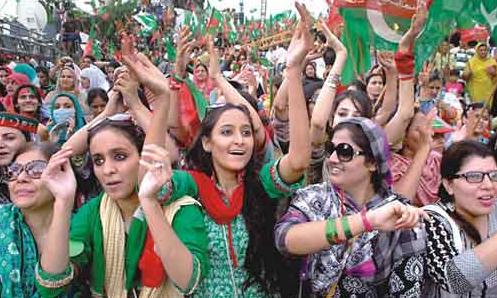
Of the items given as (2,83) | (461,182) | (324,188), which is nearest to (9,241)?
(324,188)

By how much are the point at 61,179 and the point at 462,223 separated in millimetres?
1410

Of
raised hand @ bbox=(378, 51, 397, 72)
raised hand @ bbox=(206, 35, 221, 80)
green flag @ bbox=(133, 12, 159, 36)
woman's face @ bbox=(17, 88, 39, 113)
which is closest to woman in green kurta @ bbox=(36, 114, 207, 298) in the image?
raised hand @ bbox=(206, 35, 221, 80)

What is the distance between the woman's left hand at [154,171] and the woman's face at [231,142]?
0.40 m

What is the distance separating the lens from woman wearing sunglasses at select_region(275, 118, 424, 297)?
2.25 m

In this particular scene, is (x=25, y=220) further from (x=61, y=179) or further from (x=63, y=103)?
(x=63, y=103)

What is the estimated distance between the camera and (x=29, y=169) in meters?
2.47

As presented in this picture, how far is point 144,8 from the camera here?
13945 millimetres

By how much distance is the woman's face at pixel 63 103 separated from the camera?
15.7 feet

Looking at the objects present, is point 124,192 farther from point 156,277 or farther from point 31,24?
point 31,24

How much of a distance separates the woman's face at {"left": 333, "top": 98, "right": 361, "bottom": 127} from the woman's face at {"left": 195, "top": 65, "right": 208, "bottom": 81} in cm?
314

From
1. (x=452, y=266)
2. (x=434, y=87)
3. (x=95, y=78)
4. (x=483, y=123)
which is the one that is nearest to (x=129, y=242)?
(x=452, y=266)

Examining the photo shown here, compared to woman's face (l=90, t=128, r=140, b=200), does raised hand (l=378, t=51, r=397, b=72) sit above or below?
above

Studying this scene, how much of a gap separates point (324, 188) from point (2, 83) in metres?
6.31

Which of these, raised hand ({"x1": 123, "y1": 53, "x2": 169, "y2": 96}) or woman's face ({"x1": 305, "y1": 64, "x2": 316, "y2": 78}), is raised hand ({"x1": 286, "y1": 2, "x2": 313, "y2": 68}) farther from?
woman's face ({"x1": 305, "y1": 64, "x2": 316, "y2": 78})
